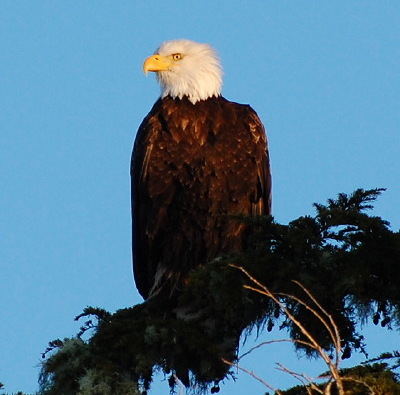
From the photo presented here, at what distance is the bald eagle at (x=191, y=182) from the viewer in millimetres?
7297

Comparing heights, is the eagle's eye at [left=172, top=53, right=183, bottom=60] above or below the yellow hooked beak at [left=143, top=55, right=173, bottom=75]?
above

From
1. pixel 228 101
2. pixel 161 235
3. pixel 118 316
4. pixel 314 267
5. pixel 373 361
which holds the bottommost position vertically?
pixel 373 361

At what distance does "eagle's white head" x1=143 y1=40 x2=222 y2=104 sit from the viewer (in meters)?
7.82

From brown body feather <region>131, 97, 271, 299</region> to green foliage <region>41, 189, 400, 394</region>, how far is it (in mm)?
1767

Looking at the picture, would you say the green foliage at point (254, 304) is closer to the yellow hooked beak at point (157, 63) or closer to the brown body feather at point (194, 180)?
the brown body feather at point (194, 180)

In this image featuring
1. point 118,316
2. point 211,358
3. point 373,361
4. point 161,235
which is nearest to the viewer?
point 373,361

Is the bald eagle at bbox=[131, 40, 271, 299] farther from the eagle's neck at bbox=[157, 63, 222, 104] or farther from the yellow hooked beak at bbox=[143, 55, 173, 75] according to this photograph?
the yellow hooked beak at bbox=[143, 55, 173, 75]

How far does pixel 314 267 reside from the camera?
15.9 ft

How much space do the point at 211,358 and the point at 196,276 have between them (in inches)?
23.2

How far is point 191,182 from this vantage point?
7277mm

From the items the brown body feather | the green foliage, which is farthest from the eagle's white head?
the green foliage

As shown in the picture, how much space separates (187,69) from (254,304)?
334 centimetres

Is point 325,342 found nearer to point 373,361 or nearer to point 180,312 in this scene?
point 373,361

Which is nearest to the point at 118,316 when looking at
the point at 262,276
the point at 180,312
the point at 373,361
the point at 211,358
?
the point at 180,312
